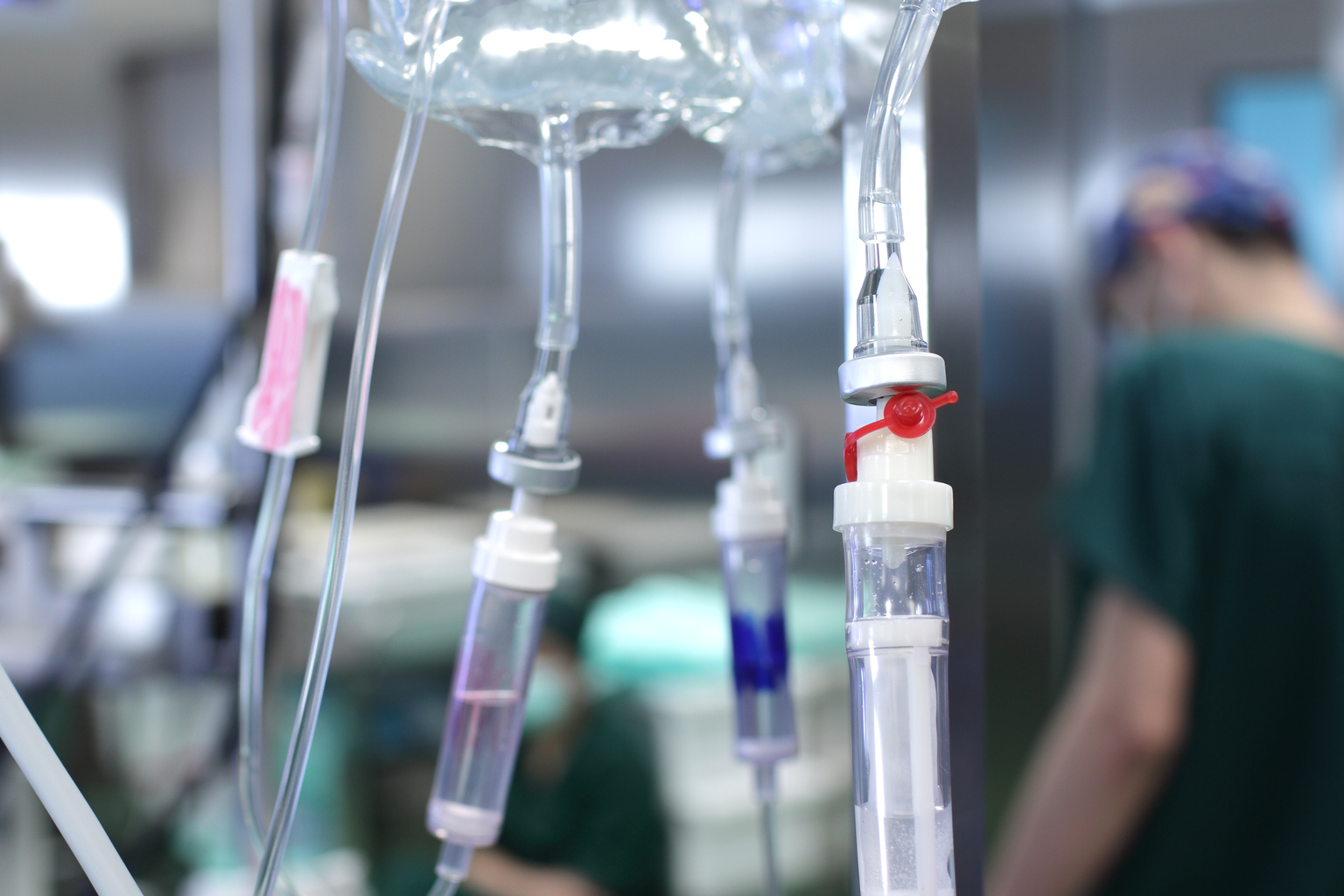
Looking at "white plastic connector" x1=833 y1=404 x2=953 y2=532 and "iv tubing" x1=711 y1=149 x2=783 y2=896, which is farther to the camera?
"iv tubing" x1=711 y1=149 x2=783 y2=896

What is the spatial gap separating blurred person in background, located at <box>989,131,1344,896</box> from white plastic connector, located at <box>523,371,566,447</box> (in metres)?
0.77

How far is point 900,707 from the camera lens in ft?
0.78

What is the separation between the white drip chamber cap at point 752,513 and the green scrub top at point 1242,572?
679mm

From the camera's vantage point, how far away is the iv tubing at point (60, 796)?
28 centimetres

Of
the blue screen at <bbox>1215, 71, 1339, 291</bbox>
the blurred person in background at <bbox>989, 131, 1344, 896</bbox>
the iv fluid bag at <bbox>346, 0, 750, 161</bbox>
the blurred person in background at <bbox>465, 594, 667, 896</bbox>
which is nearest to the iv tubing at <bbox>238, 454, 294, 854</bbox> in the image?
the iv fluid bag at <bbox>346, 0, 750, 161</bbox>

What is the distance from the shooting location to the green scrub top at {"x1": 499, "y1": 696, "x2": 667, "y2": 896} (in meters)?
1.42

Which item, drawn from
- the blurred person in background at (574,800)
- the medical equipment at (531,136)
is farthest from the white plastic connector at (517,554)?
the blurred person in background at (574,800)

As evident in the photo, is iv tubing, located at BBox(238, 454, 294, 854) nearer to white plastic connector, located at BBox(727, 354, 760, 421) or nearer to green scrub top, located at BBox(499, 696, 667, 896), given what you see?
white plastic connector, located at BBox(727, 354, 760, 421)

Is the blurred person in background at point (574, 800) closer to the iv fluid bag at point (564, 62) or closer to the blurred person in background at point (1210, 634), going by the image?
the blurred person in background at point (1210, 634)

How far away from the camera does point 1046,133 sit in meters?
1.17

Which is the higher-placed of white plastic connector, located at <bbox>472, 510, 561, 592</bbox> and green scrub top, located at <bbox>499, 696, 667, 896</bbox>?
white plastic connector, located at <bbox>472, 510, 561, 592</bbox>

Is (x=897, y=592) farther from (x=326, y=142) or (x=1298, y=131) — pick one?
(x=1298, y=131)

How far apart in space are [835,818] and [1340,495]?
1.98 ft

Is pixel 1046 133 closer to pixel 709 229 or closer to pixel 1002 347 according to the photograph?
pixel 1002 347
